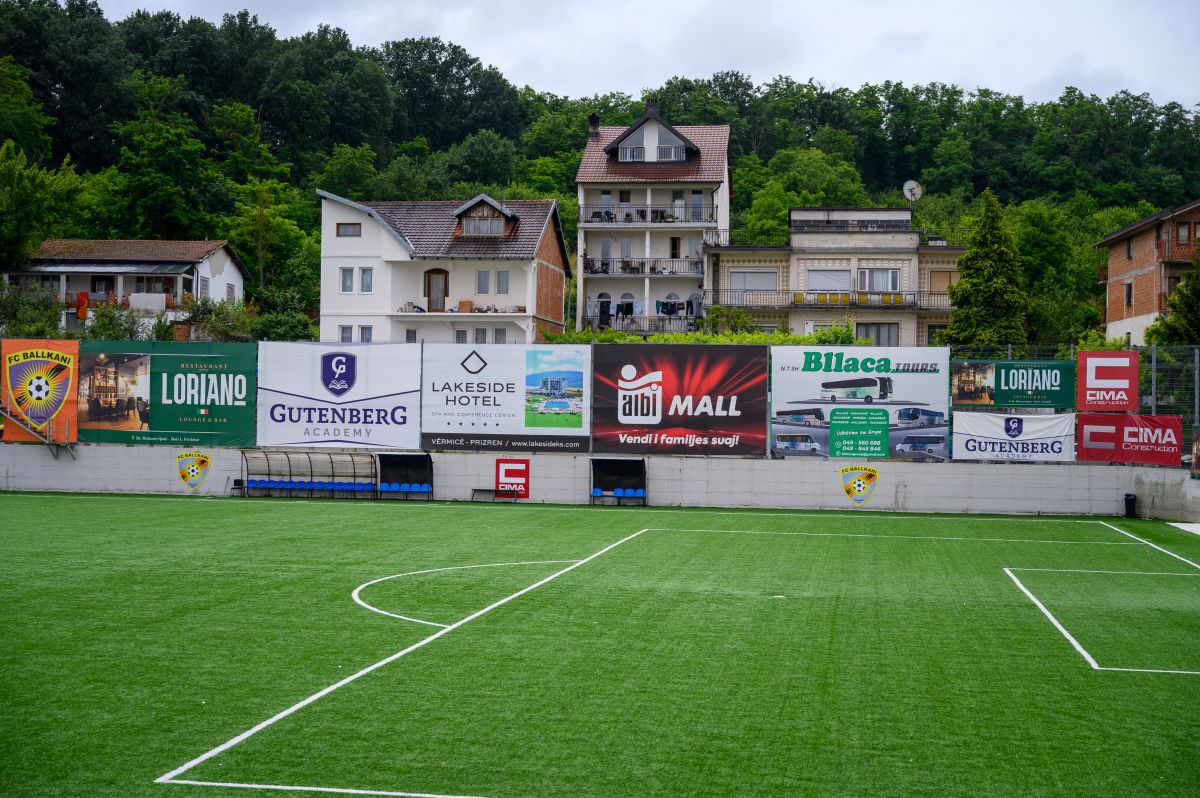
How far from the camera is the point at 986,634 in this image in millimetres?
12625

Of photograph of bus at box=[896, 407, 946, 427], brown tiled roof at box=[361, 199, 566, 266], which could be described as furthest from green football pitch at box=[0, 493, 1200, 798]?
brown tiled roof at box=[361, 199, 566, 266]

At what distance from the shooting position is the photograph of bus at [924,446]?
89.6 feet

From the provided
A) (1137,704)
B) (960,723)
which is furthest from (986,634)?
(960,723)

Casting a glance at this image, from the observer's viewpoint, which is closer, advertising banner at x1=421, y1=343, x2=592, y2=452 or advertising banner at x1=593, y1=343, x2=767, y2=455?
advertising banner at x1=593, y1=343, x2=767, y2=455

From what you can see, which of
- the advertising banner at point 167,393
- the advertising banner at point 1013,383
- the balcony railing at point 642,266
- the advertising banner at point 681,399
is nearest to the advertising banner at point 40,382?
the advertising banner at point 167,393

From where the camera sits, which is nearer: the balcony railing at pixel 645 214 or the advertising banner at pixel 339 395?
the advertising banner at pixel 339 395

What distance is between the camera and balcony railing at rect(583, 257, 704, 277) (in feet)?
188

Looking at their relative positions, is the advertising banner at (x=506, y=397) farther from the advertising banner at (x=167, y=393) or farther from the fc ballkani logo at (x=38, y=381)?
the fc ballkani logo at (x=38, y=381)

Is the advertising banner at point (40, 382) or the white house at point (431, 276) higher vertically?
the white house at point (431, 276)

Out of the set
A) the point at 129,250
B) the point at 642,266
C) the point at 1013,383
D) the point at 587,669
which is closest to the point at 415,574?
the point at 587,669

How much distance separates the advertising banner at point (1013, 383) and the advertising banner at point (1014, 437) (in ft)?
1.17

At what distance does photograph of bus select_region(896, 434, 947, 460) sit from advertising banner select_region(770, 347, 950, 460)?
1.0 inches

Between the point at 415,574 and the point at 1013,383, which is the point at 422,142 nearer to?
the point at 1013,383

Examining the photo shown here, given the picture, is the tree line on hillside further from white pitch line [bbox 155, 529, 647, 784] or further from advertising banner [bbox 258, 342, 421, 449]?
white pitch line [bbox 155, 529, 647, 784]
